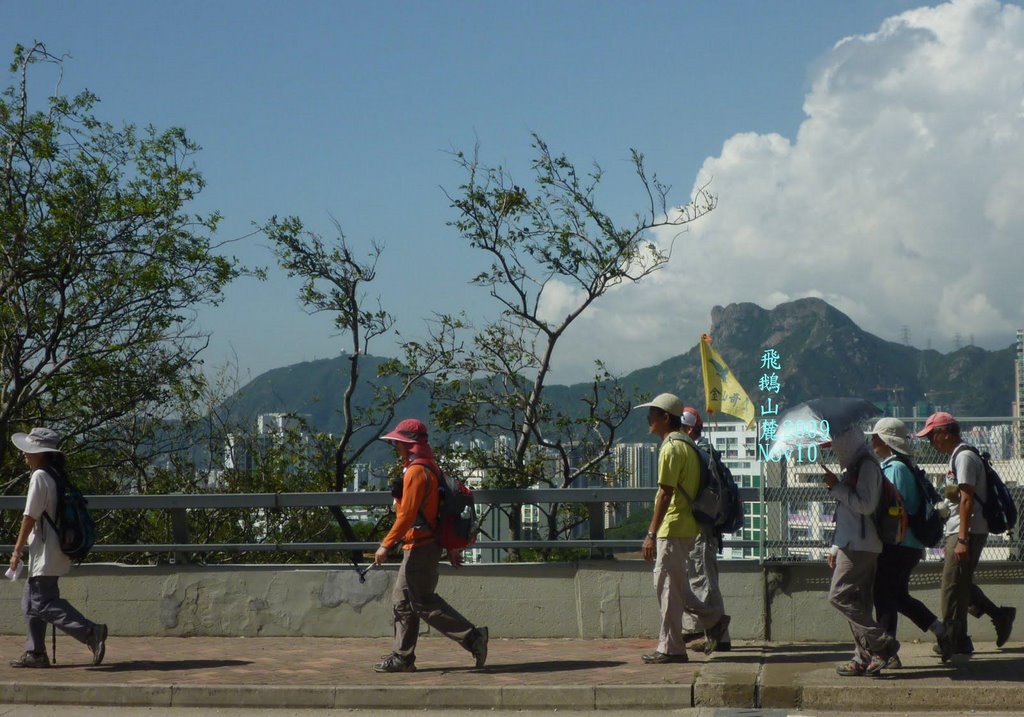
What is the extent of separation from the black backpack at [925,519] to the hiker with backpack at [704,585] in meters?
1.41

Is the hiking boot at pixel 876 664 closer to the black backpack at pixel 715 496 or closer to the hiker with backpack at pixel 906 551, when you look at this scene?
the hiker with backpack at pixel 906 551

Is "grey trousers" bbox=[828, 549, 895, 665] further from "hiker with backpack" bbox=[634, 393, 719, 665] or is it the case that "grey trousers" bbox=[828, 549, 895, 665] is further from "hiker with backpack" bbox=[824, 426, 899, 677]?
"hiker with backpack" bbox=[634, 393, 719, 665]

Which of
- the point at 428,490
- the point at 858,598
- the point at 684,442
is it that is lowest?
the point at 858,598

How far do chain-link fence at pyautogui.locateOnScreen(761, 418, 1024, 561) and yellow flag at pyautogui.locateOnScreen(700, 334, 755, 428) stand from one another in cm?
81

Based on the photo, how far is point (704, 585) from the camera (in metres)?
9.18

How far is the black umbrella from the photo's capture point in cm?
775

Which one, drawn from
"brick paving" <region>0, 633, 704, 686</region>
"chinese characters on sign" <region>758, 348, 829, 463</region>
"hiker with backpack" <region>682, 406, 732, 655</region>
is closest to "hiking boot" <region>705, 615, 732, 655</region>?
"hiker with backpack" <region>682, 406, 732, 655</region>

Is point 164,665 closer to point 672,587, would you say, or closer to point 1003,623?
point 672,587

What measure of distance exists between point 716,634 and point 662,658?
53cm

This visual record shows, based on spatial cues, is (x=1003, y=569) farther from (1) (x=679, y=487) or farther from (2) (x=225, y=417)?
(2) (x=225, y=417)

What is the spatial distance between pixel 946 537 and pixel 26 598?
6.72 metres

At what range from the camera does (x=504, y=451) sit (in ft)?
59.6

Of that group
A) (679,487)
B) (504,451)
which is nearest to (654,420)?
(679,487)

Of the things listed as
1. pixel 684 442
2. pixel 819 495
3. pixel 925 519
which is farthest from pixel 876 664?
pixel 819 495
